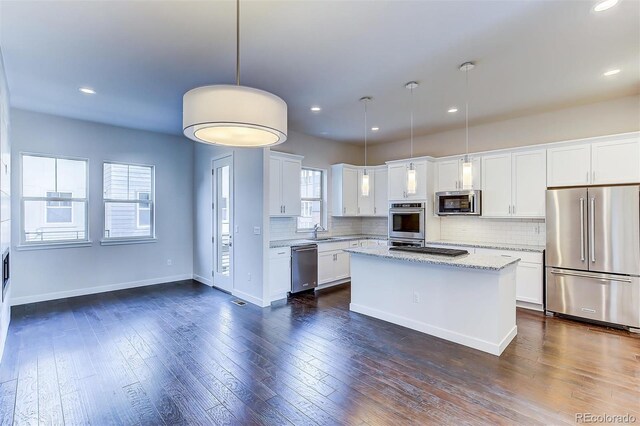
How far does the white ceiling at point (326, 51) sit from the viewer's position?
2342mm

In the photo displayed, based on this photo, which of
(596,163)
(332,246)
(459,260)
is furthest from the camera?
(332,246)

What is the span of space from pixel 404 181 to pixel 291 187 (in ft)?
7.12

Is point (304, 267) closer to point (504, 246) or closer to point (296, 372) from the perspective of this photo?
point (296, 372)

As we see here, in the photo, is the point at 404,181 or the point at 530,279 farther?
the point at 404,181

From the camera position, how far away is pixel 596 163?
4109 mm

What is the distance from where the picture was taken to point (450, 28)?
255cm

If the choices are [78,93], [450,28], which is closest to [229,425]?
[450,28]

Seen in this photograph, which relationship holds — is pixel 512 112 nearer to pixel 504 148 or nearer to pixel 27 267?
pixel 504 148

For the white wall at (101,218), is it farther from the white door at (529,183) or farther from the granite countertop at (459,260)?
the white door at (529,183)

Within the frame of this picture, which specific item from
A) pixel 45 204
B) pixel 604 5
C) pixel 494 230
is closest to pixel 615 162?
pixel 494 230

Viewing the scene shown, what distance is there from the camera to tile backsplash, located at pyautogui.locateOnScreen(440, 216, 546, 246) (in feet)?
16.1

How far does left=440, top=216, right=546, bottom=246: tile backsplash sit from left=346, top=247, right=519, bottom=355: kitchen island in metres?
1.81

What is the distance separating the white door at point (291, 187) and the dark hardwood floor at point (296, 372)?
198 centimetres

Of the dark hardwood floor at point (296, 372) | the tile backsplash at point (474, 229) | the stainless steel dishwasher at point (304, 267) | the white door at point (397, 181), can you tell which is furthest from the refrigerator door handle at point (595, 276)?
the stainless steel dishwasher at point (304, 267)
